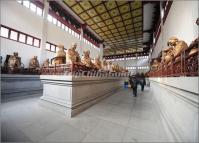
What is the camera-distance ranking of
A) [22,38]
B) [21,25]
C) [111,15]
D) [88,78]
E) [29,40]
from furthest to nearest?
[111,15] < [29,40] < [22,38] < [21,25] < [88,78]

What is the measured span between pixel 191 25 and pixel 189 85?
3149 millimetres

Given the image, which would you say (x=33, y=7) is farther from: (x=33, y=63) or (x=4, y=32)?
(x=33, y=63)

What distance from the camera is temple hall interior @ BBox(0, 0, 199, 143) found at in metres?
Answer: 1.88

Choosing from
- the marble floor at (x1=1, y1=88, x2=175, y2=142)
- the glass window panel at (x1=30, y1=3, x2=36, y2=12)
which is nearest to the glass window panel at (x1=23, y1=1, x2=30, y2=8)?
the glass window panel at (x1=30, y1=3, x2=36, y2=12)

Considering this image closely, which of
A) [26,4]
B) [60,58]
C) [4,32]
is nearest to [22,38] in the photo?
[4,32]

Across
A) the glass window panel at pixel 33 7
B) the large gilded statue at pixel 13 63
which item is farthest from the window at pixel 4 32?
the glass window panel at pixel 33 7

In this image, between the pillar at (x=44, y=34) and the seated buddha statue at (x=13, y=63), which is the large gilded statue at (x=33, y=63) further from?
the seated buddha statue at (x=13, y=63)

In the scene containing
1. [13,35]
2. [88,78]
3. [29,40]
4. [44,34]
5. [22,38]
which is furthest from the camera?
[44,34]

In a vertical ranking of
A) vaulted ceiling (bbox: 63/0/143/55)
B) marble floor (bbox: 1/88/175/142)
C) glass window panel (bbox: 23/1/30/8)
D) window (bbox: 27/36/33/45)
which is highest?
vaulted ceiling (bbox: 63/0/143/55)

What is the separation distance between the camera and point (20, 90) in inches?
207

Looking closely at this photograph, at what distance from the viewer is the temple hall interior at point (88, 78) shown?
1878mm

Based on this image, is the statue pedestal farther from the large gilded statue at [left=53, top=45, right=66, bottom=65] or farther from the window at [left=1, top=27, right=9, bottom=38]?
the window at [left=1, top=27, right=9, bottom=38]

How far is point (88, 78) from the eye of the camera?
3.79 m

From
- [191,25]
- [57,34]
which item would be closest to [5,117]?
[191,25]
